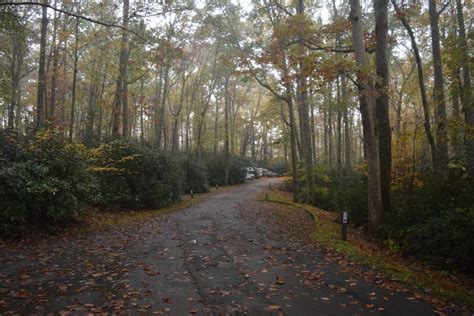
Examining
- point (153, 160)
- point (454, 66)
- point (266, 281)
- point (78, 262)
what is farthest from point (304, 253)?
point (153, 160)

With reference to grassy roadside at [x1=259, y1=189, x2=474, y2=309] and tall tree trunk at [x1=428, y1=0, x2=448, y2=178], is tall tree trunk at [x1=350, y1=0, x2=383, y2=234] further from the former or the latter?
tall tree trunk at [x1=428, y1=0, x2=448, y2=178]

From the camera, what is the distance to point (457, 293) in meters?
5.63

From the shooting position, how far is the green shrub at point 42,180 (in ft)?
26.3

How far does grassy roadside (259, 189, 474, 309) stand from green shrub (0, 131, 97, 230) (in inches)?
266

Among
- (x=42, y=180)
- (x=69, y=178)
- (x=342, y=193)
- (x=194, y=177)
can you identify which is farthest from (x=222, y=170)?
(x=42, y=180)

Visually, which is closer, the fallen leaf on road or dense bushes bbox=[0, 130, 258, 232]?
the fallen leaf on road

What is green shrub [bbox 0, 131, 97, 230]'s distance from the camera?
8031mm

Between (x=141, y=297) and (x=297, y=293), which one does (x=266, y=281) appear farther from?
(x=141, y=297)

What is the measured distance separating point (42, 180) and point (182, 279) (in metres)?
5.17

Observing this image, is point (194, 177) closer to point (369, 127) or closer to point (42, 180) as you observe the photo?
point (42, 180)

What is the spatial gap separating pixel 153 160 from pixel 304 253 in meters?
9.52

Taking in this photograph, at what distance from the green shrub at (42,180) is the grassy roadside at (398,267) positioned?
6.76m

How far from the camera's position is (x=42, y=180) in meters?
8.80

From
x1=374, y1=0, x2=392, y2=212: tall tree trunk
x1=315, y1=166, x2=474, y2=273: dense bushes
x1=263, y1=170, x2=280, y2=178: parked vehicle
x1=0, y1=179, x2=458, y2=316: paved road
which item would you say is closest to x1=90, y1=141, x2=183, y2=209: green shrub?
x1=0, y1=179, x2=458, y2=316: paved road
